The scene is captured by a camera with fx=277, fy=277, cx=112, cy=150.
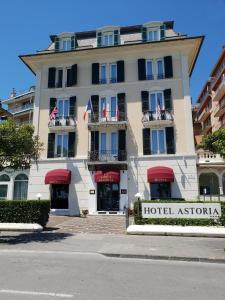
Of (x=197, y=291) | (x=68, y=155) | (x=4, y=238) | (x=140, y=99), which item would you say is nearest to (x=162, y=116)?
(x=140, y=99)

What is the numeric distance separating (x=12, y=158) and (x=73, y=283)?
8904 millimetres

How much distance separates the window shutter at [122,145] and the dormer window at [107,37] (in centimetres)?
977

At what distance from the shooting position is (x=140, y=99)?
1069 inches

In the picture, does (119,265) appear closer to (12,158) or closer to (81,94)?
(12,158)

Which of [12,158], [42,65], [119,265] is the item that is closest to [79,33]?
[42,65]

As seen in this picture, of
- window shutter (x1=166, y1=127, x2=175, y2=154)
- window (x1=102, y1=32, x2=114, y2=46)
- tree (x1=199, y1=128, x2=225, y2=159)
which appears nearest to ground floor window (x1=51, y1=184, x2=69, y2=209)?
window shutter (x1=166, y1=127, x2=175, y2=154)

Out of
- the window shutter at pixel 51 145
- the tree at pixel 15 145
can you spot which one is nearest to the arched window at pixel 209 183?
the window shutter at pixel 51 145

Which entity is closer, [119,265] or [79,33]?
[119,265]

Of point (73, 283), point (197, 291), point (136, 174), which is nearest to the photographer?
point (197, 291)

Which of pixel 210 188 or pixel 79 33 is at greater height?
pixel 79 33

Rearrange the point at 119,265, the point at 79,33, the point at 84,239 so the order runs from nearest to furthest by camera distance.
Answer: the point at 119,265 < the point at 84,239 < the point at 79,33

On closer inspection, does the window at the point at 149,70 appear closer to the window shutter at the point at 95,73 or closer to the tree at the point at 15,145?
the window shutter at the point at 95,73

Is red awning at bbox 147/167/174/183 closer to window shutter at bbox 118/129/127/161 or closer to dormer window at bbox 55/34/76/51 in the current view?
window shutter at bbox 118/129/127/161

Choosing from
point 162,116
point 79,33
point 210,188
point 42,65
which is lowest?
point 210,188
